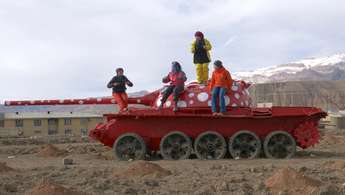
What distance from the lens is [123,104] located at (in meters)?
19.1

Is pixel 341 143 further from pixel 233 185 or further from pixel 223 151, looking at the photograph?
pixel 233 185

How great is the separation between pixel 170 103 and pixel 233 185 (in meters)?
7.88

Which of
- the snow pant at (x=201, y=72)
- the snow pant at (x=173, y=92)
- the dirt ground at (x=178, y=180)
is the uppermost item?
the snow pant at (x=201, y=72)

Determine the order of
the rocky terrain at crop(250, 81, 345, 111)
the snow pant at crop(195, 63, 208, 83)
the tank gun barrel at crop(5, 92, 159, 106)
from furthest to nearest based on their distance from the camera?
the rocky terrain at crop(250, 81, 345, 111) < the tank gun barrel at crop(5, 92, 159, 106) < the snow pant at crop(195, 63, 208, 83)

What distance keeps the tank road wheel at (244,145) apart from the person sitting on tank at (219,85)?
3.12ft

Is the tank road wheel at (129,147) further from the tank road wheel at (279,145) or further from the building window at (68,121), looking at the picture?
the building window at (68,121)

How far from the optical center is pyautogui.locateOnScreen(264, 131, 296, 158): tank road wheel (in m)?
17.9

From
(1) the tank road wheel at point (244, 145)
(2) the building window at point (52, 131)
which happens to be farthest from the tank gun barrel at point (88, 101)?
(2) the building window at point (52, 131)

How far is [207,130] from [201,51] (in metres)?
2.88

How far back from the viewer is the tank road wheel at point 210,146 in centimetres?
1788

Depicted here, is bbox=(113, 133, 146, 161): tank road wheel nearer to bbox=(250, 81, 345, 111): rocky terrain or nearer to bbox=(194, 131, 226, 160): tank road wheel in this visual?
bbox=(194, 131, 226, 160): tank road wheel

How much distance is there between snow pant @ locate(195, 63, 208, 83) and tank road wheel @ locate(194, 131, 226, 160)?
2354 millimetres

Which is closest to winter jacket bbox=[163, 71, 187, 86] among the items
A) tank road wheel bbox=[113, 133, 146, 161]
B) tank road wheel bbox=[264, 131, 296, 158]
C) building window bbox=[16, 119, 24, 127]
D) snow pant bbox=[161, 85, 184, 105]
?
snow pant bbox=[161, 85, 184, 105]

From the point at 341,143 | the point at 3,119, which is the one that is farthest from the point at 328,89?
the point at 341,143
